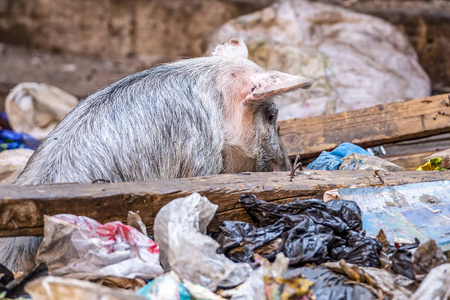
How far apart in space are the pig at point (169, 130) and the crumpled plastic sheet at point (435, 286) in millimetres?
1360

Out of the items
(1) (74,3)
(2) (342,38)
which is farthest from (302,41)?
(1) (74,3)

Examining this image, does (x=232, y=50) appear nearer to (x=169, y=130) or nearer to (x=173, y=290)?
(x=169, y=130)

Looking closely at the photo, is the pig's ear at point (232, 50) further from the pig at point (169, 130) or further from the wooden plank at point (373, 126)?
the wooden plank at point (373, 126)

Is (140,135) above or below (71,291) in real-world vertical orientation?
above

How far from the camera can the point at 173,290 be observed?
1.77 m

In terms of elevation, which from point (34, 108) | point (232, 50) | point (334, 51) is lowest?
point (34, 108)

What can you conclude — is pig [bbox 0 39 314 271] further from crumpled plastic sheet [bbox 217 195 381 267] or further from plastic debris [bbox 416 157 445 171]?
plastic debris [bbox 416 157 445 171]

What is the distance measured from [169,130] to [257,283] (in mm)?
1177

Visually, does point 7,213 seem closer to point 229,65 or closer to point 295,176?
point 295,176

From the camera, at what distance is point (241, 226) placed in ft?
7.36

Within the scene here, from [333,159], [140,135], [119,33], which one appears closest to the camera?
[140,135]

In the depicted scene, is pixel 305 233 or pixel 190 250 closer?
pixel 190 250

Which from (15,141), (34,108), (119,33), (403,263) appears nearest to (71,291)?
(403,263)

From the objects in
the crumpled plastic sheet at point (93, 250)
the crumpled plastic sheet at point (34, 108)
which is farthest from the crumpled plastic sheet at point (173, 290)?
the crumpled plastic sheet at point (34, 108)
